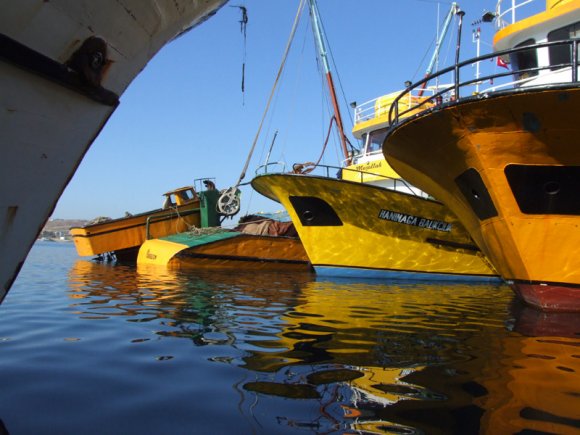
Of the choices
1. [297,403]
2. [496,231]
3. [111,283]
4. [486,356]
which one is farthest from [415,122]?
[111,283]

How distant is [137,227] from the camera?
19297 mm

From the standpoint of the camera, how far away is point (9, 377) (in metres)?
3.07

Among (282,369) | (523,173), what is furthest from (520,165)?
(282,369)

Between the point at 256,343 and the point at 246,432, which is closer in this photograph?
the point at 246,432

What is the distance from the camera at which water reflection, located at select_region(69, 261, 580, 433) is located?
2.51 m

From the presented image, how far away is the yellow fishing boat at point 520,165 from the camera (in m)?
5.61

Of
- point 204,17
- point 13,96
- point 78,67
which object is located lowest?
point 13,96

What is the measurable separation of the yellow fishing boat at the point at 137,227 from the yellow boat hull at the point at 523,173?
502 inches

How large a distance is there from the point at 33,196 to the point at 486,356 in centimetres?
364

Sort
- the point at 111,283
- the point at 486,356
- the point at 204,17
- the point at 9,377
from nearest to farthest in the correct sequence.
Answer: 1. the point at 9,377
2. the point at 204,17
3. the point at 486,356
4. the point at 111,283

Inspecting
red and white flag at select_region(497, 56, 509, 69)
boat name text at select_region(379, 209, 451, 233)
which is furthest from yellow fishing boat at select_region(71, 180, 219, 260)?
red and white flag at select_region(497, 56, 509, 69)

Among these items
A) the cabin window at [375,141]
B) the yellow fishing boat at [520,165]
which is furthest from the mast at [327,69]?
the yellow fishing boat at [520,165]

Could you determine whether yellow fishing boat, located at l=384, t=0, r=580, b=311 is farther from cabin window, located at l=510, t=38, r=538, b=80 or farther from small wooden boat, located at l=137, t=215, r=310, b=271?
small wooden boat, located at l=137, t=215, r=310, b=271

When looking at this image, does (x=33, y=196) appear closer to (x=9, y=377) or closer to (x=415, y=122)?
(x=9, y=377)
